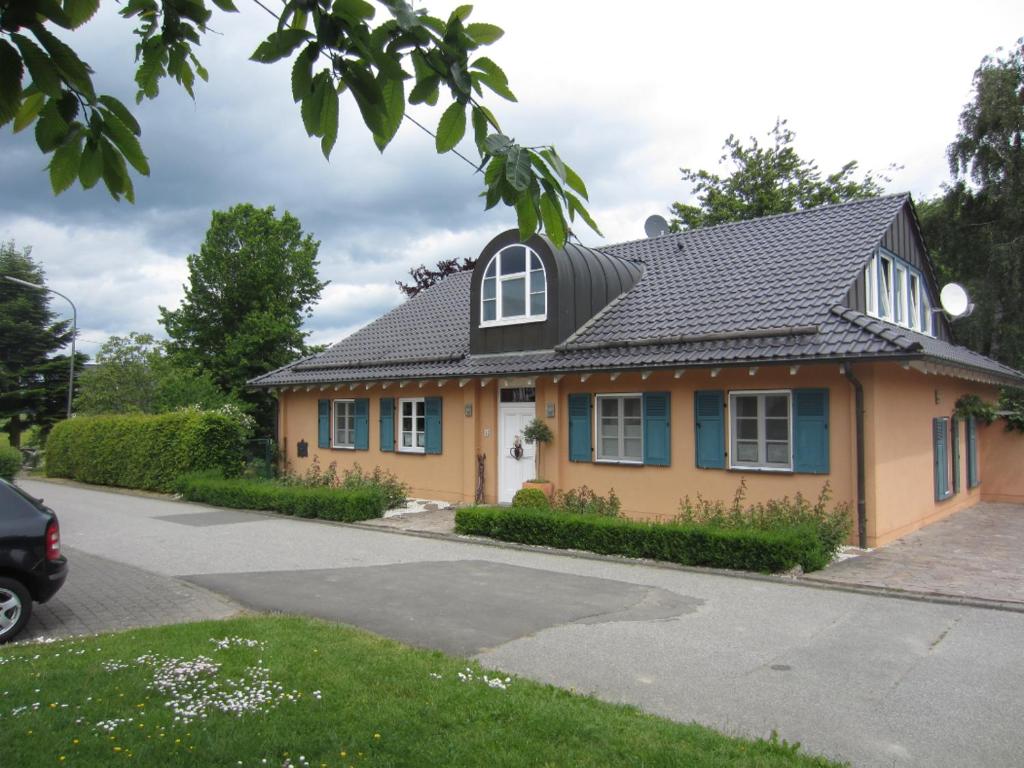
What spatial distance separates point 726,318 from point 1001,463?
9115 millimetres

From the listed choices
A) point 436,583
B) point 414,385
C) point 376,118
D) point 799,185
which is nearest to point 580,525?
point 436,583

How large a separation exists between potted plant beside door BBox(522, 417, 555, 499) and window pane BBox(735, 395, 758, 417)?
3.97m

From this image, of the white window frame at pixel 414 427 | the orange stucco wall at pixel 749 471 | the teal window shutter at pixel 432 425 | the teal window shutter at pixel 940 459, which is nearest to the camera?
the orange stucco wall at pixel 749 471

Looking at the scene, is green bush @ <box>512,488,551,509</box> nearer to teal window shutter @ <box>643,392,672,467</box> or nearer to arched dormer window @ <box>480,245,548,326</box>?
teal window shutter @ <box>643,392,672,467</box>

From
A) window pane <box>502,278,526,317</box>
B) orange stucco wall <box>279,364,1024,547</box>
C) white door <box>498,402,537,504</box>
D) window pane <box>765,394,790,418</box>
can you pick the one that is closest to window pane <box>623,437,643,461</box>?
orange stucco wall <box>279,364,1024,547</box>

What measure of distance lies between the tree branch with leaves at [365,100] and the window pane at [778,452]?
10.2 m

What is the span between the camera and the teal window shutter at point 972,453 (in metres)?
16.6

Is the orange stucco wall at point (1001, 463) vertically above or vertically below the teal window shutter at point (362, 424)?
below

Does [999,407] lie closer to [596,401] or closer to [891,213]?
[891,213]

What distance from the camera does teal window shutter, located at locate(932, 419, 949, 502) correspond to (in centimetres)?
1414

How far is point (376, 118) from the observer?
2547 millimetres

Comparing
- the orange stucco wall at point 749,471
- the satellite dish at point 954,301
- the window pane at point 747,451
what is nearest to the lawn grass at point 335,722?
the orange stucco wall at point 749,471

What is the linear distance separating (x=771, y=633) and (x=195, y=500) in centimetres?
1588

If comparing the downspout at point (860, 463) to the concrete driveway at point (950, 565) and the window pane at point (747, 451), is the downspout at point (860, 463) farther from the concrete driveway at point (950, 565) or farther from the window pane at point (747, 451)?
the window pane at point (747, 451)
